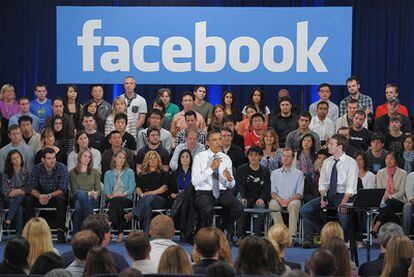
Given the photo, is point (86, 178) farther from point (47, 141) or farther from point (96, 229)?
point (96, 229)

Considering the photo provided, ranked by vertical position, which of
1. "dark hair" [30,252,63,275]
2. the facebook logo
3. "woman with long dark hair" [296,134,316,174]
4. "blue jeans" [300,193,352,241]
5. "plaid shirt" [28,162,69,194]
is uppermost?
the facebook logo

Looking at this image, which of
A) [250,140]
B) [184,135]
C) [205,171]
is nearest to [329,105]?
[250,140]

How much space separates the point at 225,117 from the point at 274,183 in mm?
1497

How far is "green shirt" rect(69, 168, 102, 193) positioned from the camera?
12.2 meters

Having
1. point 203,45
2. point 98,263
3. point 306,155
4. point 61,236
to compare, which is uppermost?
point 203,45

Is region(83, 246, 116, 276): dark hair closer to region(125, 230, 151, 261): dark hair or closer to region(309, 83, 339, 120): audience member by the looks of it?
region(125, 230, 151, 261): dark hair

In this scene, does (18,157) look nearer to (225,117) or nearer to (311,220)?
(225,117)

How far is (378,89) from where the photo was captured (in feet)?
56.3

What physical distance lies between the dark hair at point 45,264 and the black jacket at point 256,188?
580cm

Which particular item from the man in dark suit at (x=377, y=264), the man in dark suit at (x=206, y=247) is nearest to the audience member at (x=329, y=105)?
the man in dark suit at (x=377, y=264)

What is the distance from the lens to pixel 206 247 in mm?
6430

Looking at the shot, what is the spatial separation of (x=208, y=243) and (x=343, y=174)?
16.5ft

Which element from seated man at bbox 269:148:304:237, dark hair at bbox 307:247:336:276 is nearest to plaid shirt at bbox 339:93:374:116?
seated man at bbox 269:148:304:237

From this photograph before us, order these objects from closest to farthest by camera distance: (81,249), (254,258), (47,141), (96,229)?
(254,258), (81,249), (96,229), (47,141)
